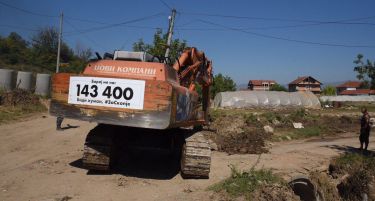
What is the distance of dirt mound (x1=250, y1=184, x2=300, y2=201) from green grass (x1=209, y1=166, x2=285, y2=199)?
117 mm

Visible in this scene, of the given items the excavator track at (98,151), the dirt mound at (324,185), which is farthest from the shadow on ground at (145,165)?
the dirt mound at (324,185)

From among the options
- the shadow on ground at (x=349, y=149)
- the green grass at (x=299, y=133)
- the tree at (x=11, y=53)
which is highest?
the tree at (x=11, y=53)

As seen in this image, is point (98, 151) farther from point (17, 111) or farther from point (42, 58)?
point (42, 58)

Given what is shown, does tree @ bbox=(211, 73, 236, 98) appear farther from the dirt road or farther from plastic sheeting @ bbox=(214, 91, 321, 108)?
the dirt road

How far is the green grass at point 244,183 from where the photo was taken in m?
8.06

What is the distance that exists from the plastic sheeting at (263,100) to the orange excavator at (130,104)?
26791 millimetres

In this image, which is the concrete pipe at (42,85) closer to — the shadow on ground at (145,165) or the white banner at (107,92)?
the shadow on ground at (145,165)

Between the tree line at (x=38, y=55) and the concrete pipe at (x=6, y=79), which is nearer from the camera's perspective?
the concrete pipe at (x=6, y=79)

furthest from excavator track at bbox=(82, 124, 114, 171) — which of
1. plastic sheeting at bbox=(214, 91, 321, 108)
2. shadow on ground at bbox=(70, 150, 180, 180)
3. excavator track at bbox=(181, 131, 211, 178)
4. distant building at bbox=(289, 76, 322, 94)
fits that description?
distant building at bbox=(289, 76, 322, 94)

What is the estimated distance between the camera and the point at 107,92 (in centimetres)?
824

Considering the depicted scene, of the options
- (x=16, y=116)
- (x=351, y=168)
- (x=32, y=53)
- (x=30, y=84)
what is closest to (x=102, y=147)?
(x=351, y=168)

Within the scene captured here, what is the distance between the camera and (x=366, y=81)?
19.9m

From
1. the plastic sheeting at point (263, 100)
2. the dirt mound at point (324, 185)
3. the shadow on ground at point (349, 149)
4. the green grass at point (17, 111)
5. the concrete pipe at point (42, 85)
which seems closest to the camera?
the dirt mound at point (324, 185)

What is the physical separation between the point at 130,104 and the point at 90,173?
2372 mm
